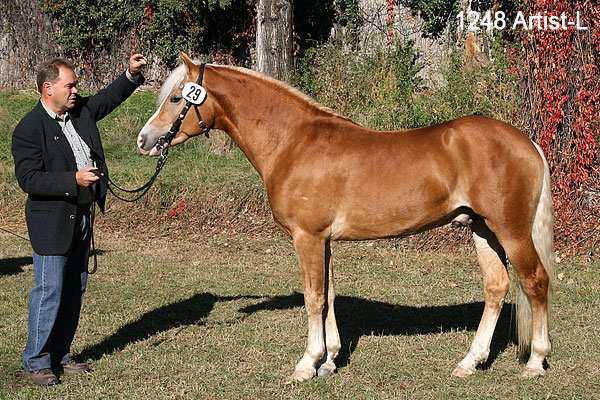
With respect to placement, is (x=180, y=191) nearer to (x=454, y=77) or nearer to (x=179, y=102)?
(x=454, y=77)

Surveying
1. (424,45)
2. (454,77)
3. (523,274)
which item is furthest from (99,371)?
(424,45)

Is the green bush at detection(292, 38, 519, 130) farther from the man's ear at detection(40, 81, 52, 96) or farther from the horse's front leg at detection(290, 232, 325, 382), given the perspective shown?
the man's ear at detection(40, 81, 52, 96)

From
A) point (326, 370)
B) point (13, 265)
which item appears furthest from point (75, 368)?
point (13, 265)

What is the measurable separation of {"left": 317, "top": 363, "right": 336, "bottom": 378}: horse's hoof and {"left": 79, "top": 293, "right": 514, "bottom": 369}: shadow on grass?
0.21 meters

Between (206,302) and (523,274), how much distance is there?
11.3 feet

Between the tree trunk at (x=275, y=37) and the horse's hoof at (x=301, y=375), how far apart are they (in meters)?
8.92

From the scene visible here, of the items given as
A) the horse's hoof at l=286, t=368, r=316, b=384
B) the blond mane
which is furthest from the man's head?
the horse's hoof at l=286, t=368, r=316, b=384

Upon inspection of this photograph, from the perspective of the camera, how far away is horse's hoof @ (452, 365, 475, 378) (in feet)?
18.5

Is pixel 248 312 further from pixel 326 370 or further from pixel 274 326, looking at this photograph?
pixel 326 370

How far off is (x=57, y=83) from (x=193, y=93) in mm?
891

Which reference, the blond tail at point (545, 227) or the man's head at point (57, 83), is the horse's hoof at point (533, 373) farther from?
the man's head at point (57, 83)

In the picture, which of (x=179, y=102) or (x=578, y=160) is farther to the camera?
(x=578, y=160)

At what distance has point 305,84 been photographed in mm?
14648

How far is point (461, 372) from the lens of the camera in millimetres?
5664
